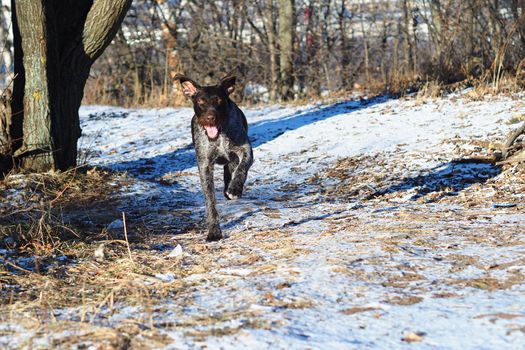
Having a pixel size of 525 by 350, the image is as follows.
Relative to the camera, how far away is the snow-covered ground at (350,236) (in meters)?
2.84

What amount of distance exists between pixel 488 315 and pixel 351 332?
2.01ft

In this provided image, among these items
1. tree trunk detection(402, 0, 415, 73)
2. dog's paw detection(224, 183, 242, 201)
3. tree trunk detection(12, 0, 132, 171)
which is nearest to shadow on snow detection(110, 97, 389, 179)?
tree trunk detection(12, 0, 132, 171)

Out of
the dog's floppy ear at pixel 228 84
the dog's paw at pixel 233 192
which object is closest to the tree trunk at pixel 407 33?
the dog's floppy ear at pixel 228 84

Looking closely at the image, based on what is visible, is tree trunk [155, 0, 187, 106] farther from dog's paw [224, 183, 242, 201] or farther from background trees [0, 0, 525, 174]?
dog's paw [224, 183, 242, 201]

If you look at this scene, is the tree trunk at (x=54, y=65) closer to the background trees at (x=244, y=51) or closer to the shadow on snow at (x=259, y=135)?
the background trees at (x=244, y=51)

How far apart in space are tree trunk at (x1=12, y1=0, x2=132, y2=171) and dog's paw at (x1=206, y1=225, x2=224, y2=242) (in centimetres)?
318

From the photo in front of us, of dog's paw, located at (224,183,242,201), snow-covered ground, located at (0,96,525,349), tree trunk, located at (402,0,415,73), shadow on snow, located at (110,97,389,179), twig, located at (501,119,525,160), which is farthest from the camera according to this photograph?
tree trunk, located at (402,0,415,73)

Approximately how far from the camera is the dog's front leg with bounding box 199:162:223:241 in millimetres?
5293

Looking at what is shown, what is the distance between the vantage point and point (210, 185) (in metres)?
6.00

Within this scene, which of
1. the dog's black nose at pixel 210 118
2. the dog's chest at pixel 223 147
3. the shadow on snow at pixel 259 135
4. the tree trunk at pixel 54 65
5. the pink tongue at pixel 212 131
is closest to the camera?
the dog's black nose at pixel 210 118

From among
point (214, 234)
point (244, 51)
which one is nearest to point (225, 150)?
point (214, 234)

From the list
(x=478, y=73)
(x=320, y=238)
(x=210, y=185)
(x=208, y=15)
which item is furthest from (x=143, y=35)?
(x=320, y=238)

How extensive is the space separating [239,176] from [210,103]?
2.27ft

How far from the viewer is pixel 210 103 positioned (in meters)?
5.91
